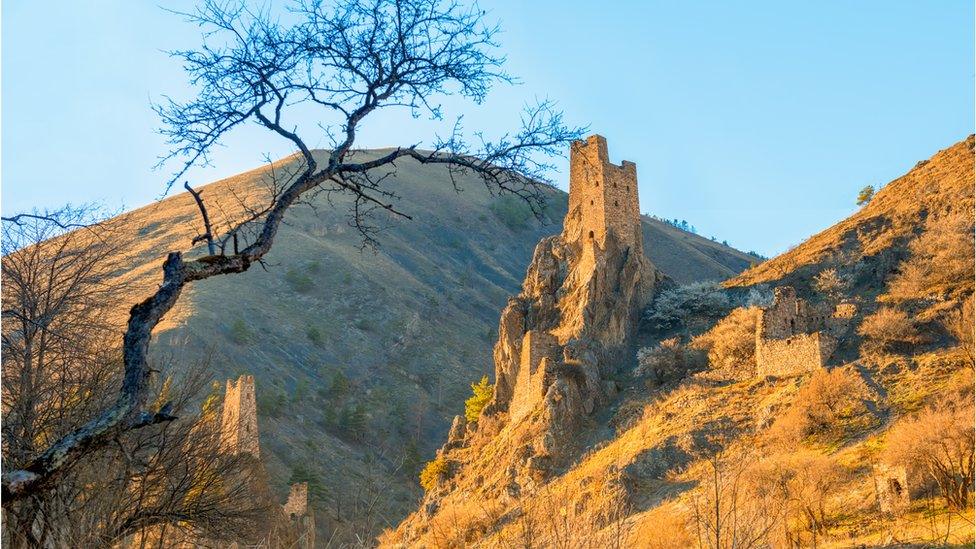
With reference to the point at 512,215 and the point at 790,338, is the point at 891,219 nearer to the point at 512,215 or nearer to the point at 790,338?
the point at 790,338

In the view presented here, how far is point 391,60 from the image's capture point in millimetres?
9461

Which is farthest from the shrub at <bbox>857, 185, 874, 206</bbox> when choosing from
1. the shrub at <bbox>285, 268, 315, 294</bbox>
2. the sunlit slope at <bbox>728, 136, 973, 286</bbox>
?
the shrub at <bbox>285, 268, 315, 294</bbox>

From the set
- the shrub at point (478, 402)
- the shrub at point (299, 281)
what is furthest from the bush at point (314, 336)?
the shrub at point (478, 402)

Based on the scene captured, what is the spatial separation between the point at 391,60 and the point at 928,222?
3596 cm

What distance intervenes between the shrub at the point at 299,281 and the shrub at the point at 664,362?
186 feet

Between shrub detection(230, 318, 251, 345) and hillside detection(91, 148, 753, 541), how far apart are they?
0.18 m

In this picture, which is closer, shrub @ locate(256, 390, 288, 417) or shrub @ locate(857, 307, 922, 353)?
shrub @ locate(857, 307, 922, 353)

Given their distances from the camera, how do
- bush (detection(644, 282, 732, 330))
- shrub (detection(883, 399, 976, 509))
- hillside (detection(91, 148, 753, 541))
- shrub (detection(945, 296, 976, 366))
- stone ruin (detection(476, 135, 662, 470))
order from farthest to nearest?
hillside (detection(91, 148, 753, 541))
bush (detection(644, 282, 732, 330))
stone ruin (detection(476, 135, 662, 470))
shrub (detection(945, 296, 976, 366))
shrub (detection(883, 399, 976, 509))

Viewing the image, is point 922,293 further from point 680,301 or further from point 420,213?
point 420,213

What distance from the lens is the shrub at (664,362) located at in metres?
38.0

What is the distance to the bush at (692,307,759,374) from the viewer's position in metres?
36.0

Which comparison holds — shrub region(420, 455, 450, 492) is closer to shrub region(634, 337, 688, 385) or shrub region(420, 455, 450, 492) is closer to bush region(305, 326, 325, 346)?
shrub region(634, 337, 688, 385)

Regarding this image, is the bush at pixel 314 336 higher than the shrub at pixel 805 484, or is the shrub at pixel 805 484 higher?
the bush at pixel 314 336

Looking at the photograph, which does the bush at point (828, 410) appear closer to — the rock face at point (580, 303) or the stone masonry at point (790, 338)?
the stone masonry at point (790, 338)
